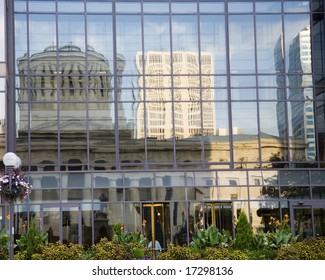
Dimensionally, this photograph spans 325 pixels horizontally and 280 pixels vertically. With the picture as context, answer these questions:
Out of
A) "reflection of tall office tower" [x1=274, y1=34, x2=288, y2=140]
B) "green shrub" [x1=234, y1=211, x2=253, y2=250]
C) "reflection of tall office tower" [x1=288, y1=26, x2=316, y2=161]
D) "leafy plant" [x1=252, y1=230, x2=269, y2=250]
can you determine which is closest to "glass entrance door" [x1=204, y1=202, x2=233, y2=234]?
"green shrub" [x1=234, y1=211, x2=253, y2=250]

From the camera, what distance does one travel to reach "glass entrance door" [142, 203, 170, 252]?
32312 mm

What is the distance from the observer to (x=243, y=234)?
30344mm

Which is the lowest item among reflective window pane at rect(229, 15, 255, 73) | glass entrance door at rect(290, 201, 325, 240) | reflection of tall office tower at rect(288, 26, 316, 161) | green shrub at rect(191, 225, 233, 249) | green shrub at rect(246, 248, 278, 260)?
green shrub at rect(246, 248, 278, 260)

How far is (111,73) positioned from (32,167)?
518 centimetres

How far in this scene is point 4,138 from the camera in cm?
3200

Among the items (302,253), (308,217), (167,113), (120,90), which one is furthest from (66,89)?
(302,253)

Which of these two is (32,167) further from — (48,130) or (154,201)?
(154,201)

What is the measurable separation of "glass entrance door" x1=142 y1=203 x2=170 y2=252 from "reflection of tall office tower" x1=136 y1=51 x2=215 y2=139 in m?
3.22

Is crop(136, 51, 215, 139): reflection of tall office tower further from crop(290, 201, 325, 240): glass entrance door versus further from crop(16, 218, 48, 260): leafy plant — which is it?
crop(16, 218, 48, 260): leafy plant

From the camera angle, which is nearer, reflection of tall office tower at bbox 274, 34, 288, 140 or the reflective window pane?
reflection of tall office tower at bbox 274, 34, 288, 140

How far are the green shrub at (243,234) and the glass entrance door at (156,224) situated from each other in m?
3.11

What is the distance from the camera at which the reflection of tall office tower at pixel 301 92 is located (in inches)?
1325

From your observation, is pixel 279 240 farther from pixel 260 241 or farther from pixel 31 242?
pixel 31 242
